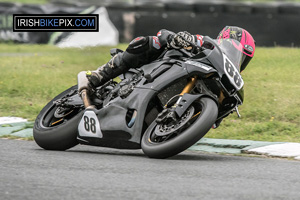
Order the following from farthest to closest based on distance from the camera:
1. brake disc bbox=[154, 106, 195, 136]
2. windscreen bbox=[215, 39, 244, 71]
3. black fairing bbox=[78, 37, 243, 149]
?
windscreen bbox=[215, 39, 244, 71], black fairing bbox=[78, 37, 243, 149], brake disc bbox=[154, 106, 195, 136]

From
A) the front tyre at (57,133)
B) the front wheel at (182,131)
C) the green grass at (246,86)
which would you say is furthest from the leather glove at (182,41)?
the green grass at (246,86)

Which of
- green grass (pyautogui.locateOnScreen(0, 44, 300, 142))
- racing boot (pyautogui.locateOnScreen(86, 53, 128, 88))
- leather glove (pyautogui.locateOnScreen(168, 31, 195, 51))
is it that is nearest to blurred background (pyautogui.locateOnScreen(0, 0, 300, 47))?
green grass (pyautogui.locateOnScreen(0, 44, 300, 142))

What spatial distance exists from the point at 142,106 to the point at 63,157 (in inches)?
34.5

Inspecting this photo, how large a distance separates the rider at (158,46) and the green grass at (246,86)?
1.57 metres

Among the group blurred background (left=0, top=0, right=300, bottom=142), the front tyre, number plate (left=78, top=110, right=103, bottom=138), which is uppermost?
number plate (left=78, top=110, right=103, bottom=138)

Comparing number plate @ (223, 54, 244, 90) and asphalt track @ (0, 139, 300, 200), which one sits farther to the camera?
number plate @ (223, 54, 244, 90)

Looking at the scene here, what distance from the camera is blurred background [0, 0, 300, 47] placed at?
15.5 m

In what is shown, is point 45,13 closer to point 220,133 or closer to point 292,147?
point 220,133

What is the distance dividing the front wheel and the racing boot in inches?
36.3

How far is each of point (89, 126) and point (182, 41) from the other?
126cm

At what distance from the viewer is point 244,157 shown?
20.3 feet

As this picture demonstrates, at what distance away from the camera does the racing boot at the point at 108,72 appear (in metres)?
6.55

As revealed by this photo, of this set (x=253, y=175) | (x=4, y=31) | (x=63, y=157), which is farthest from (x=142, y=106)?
(x=4, y=31)

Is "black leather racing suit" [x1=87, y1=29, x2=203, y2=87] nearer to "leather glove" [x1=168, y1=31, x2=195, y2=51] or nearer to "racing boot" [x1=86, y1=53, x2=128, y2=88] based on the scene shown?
"racing boot" [x1=86, y1=53, x2=128, y2=88]
